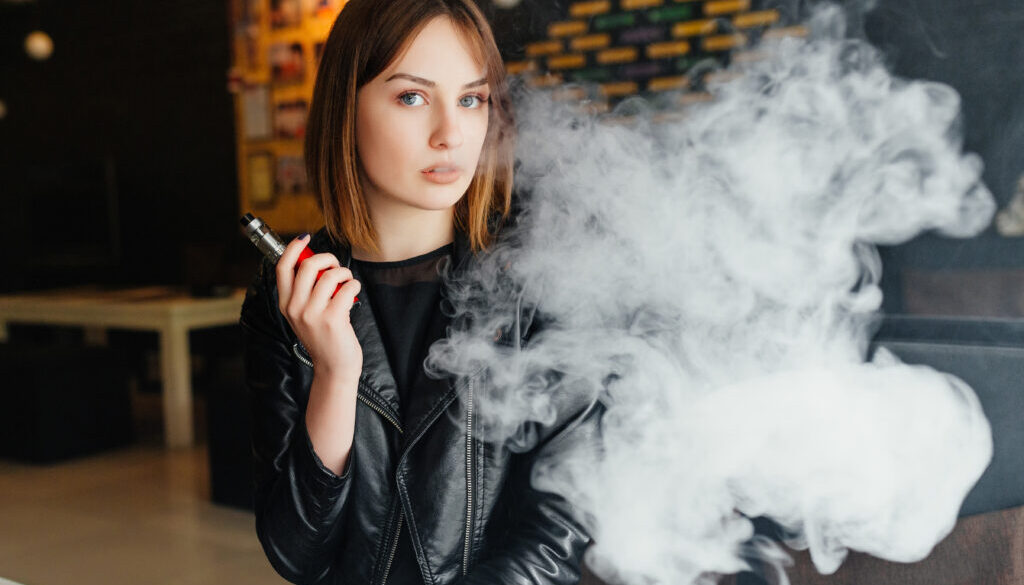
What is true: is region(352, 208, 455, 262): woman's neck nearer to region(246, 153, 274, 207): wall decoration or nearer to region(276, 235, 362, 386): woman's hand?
region(276, 235, 362, 386): woman's hand

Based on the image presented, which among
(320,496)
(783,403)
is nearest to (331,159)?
(320,496)

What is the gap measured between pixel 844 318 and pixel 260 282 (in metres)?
0.70

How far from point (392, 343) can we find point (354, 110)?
28 centimetres

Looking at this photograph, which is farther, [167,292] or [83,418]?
[167,292]

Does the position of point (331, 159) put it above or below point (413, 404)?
Result: above

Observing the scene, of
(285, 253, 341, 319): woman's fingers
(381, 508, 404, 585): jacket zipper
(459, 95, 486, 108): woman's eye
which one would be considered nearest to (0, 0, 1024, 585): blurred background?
(459, 95, 486, 108): woman's eye

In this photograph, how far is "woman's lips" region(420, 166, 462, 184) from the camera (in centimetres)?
97

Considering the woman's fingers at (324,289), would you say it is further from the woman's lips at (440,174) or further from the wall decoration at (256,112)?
the wall decoration at (256,112)

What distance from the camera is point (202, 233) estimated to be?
628 centimetres

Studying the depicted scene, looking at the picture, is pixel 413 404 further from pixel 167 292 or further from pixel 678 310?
pixel 167 292

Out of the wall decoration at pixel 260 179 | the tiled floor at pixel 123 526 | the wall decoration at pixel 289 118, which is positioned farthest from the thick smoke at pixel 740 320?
the wall decoration at pixel 260 179

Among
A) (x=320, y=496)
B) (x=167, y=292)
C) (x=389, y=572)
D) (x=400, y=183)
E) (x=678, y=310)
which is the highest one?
(x=400, y=183)

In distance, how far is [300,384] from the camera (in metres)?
1.07

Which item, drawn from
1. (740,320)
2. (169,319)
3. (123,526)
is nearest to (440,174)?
(740,320)
